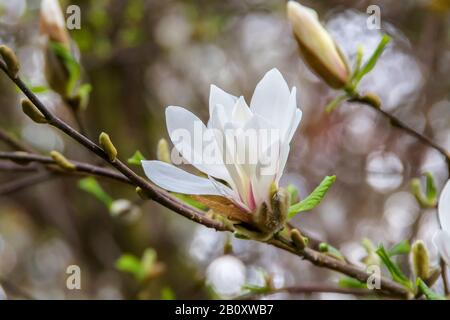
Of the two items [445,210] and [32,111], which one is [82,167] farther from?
[445,210]

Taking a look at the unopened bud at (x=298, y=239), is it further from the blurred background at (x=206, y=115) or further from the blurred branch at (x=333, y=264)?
the blurred background at (x=206, y=115)

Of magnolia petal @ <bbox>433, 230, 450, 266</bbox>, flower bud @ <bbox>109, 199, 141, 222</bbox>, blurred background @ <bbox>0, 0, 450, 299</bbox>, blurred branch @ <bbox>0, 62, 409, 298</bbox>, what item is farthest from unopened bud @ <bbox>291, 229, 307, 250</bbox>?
Answer: blurred background @ <bbox>0, 0, 450, 299</bbox>

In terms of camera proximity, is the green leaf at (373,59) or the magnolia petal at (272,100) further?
the green leaf at (373,59)

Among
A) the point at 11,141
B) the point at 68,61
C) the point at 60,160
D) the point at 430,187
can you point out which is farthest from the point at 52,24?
the point at 430,187

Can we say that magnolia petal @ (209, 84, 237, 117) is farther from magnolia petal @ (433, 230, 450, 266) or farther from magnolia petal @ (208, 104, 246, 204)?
magnolia petal @ (433, 230, 450, 266)

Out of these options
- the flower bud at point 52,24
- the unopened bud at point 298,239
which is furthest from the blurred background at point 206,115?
the unopened bud at point 298,239

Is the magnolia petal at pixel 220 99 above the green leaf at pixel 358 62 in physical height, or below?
below
